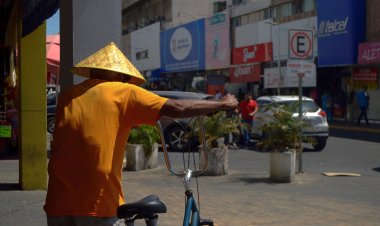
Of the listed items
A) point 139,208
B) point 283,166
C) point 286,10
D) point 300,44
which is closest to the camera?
point 139,208

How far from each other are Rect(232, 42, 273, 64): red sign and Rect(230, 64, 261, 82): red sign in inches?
14.3

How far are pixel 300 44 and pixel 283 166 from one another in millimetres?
3430

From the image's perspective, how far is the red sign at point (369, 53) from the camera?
99.6 ft

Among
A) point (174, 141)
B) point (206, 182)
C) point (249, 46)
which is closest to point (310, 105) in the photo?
point (174, 141)

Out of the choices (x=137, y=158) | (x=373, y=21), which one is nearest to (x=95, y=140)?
(x=137, y=158)

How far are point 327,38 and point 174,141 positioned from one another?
→ 63.2ft

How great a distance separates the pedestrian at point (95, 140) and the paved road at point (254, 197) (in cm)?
420

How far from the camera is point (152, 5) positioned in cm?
7569

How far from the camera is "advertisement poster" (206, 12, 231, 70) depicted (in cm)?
4781

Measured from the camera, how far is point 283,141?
1178 cm

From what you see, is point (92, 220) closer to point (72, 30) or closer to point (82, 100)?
point (82, 100)

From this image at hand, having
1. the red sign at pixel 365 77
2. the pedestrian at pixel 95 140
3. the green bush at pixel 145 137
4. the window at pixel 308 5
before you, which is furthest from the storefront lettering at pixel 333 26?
the pedestrian at pixel 95 140

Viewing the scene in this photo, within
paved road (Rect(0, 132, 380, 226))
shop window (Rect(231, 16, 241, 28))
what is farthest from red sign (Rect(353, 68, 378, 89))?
paved road (Rect(0, 132, 380, 226))

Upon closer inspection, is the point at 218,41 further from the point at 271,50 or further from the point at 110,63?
the point at 110,63
